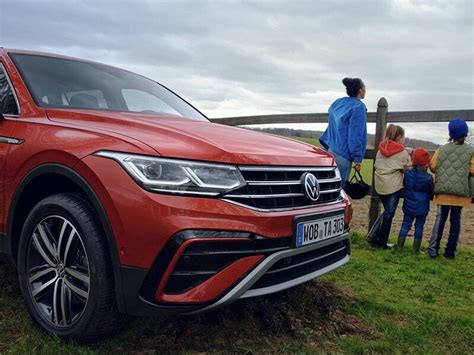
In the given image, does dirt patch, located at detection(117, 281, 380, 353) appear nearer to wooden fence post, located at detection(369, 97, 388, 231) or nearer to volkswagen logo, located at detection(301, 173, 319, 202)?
volkswagen logo, located at detection(301, 173, 319, 202)

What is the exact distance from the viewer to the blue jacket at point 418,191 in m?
5.31

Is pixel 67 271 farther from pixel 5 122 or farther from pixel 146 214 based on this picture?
pixel 5 122

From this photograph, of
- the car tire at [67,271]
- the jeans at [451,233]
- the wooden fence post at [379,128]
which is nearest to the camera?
the car tire at [67,271]

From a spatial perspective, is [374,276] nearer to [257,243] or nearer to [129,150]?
[257,243]

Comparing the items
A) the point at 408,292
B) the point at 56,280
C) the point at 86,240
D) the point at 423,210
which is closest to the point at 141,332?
the point at 56,280

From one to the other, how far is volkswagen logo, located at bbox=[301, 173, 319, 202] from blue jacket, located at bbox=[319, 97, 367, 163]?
2.87m

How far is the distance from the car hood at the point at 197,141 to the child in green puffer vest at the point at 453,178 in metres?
2.64

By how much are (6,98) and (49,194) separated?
0.90 metres

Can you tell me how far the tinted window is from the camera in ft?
9.98

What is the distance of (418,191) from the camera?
17.6 feet

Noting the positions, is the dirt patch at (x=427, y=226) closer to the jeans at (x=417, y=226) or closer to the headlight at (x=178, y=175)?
the jeans at (x=417, y=226)

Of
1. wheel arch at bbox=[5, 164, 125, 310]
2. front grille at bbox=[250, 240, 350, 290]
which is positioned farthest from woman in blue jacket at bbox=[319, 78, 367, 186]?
wheel arch at bbox=[5, 164, 125, 310]

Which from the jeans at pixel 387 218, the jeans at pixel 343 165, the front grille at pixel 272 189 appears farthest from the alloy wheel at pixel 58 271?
the jeans at pixel 387 218

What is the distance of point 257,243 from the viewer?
90.3 inches
